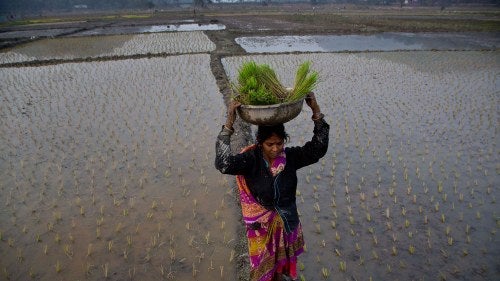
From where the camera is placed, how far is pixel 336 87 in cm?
954

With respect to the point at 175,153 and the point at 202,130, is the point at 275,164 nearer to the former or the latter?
the point at 175,153

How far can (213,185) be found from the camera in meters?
4.85

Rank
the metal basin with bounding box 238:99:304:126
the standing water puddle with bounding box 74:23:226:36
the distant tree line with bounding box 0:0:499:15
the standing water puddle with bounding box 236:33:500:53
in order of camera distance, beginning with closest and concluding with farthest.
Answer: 1. the metal basin with bounding box 238:99:304:126
2. the standing water puddle with bounding box 236:33:500:53
3. the standing water puddle with bounding box 74:23:226:36
4. the distant tree line with bounding box 0:0:499:15

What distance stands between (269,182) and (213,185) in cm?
276

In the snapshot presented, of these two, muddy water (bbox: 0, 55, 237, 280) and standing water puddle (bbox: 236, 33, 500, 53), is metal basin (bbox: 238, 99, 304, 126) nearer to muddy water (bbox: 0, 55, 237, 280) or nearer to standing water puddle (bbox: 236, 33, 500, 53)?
muddy water (bbox: 0, 55, 237, 280)

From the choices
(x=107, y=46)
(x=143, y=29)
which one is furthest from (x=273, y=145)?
(x=143, y=29)

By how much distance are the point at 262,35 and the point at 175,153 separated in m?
17.4

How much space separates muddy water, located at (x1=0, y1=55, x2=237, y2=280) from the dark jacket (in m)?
1.35

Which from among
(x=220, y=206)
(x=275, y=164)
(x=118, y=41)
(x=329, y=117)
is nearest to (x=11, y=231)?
(x=220, y=206)

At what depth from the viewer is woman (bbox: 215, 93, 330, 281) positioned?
84.7 inches

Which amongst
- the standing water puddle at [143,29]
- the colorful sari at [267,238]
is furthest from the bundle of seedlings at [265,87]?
the standing water puddle at [143,29]

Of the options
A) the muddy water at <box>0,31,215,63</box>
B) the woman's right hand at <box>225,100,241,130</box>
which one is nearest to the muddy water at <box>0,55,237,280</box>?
the woman's right hand at <box>225,100,241,130</box>

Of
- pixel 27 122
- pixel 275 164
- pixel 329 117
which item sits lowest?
pixel 27 122

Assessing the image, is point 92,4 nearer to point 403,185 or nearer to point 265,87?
point 403,185
